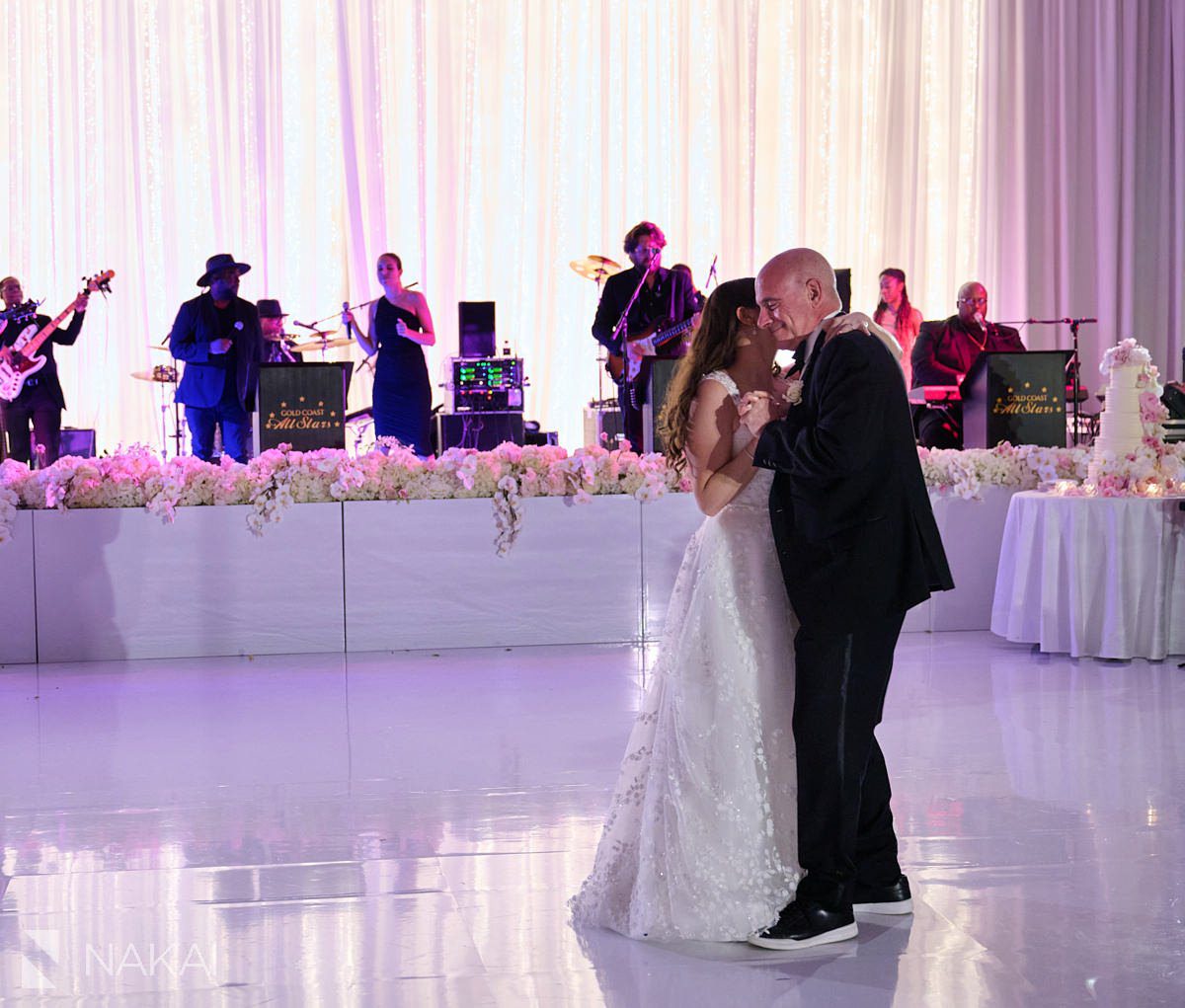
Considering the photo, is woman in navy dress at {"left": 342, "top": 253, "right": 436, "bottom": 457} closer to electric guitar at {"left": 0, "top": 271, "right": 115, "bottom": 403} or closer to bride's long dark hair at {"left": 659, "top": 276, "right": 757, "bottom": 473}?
electric guitar at {"left": 0, "top": 271, "right": 115, "bottom": 403}

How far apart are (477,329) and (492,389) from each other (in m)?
0.50

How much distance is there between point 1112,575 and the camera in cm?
629

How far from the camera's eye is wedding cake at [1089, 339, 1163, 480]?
21.5 ft

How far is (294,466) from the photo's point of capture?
6.90 m

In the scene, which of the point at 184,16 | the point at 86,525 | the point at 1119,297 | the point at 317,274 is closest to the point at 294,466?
the point at 86,525

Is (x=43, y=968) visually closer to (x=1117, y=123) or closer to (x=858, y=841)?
(x=858, y=841)

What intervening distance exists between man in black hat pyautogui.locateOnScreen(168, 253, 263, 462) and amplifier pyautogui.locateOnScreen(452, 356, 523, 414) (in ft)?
6.32

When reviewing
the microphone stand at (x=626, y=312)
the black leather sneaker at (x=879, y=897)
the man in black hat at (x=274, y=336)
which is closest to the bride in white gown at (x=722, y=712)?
the black leather sneaker at (x=879, y=897)

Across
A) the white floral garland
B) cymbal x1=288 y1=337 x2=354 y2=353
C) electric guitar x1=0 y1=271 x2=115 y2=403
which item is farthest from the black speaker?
electric guitar x1=0 y1=271 x2=115 y2=403

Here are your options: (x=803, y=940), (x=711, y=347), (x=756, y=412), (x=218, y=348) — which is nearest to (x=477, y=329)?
(x=218, y=348)

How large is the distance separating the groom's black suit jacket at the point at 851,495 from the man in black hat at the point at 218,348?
7176 millimetres

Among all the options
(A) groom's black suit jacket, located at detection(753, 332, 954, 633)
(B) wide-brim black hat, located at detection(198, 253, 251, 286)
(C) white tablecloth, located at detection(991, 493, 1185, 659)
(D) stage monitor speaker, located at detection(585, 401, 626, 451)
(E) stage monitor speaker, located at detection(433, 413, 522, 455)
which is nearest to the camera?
(A) groom's black suit jacket, located at detection(753, 332, 954, 633)

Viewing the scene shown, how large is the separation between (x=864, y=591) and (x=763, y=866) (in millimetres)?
591

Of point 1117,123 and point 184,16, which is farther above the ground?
point 184,16
